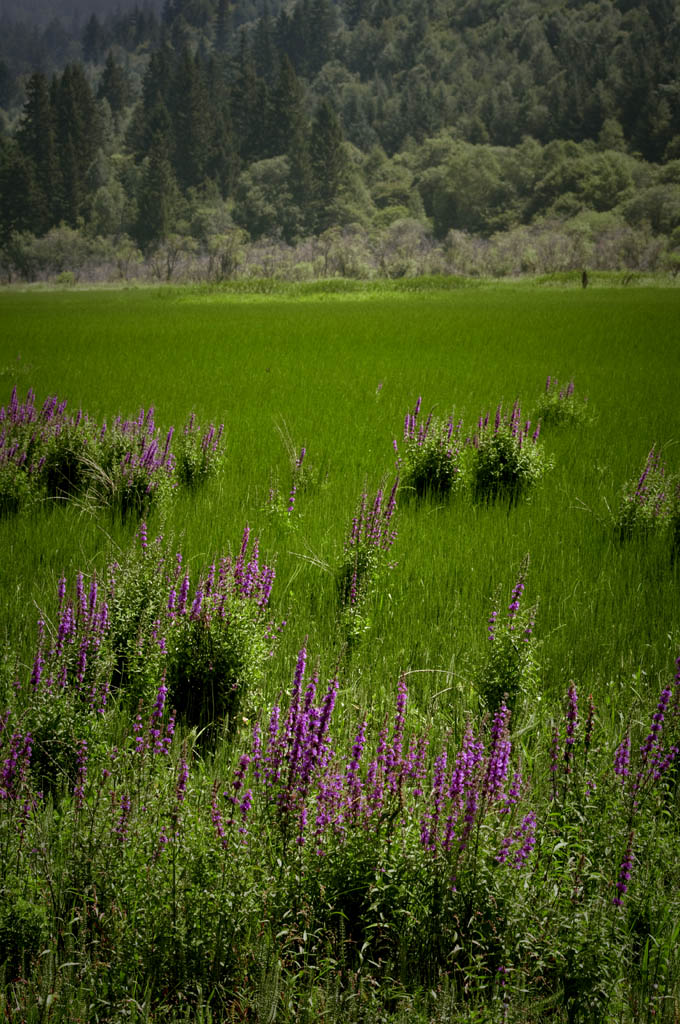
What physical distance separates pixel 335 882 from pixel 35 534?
423cm

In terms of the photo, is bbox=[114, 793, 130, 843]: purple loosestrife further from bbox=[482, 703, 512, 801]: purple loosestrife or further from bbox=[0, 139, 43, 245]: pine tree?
bbox=[0, 139, 43, 245]: pine tree

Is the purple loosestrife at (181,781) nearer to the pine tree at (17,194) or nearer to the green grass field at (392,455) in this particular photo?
the green grass field at (392,455)

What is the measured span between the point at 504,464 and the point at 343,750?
489 cm

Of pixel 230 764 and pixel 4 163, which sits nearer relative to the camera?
pixel 230 764

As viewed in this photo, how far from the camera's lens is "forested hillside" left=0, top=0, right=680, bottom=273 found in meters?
100

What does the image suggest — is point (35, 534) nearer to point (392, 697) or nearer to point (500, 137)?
point (392, 697)

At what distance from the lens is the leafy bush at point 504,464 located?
7.27 metres

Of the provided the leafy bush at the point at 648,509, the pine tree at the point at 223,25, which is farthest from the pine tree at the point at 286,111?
the leafy bush at the point at 648,509

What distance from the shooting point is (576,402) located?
1066 cm

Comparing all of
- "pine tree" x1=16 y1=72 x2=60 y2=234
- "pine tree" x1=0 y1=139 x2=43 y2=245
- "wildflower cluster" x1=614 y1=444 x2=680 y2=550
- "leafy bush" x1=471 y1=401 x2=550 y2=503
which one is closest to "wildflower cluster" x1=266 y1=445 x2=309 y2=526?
"leafy bush" x1=471 y1=401 x2=550 y2=503

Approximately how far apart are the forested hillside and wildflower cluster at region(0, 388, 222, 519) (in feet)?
292

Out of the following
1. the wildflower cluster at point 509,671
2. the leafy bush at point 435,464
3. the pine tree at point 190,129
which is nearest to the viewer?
the wildflower cluster at point 509,671

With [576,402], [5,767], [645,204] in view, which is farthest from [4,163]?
[5,767]

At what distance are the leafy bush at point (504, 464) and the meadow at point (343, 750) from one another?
8 centimetres
